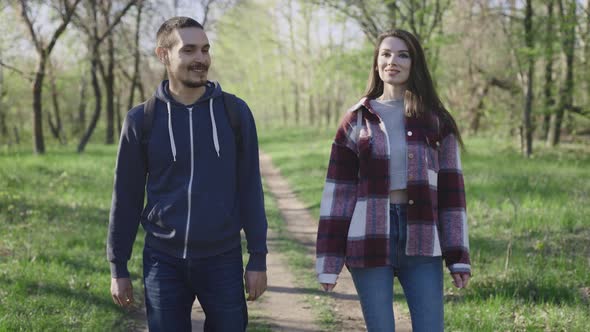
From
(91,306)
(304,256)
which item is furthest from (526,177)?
(91,306)

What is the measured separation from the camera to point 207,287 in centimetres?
295

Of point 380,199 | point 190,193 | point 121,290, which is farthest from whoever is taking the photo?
point 380,199

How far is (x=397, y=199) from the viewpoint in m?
3.30

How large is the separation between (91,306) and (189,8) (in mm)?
21462

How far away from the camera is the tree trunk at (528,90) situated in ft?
53.3

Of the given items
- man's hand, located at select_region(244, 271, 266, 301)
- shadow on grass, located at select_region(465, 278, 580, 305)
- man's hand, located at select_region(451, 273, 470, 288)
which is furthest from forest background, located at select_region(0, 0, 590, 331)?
man's hand, located at select_region(244, 271, 266, 301)

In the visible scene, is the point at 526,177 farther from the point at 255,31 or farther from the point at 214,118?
the point at 255,31

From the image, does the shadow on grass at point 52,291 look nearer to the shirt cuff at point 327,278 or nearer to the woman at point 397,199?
the shirt cuff at point 327,278

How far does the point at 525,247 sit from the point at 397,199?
5.06m

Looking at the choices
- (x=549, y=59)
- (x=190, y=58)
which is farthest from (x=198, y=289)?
(x=549, y=59)

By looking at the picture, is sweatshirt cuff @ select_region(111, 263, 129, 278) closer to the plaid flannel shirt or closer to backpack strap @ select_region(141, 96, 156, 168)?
backpack strap @ select_region(141, 96, 156, 168)

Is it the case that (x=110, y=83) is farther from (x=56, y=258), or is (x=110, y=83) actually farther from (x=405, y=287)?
(x=405, y=287)

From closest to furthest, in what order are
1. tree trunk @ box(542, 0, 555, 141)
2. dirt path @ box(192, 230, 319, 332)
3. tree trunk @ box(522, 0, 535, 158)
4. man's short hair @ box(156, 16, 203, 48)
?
man's short hair @ box(156, 16, 203, 48), dirt path @ box(192, 230, 319, 332), tree trunk @ box(542, 0, 555, 141), tree trunk @ box(522, 0, 535, 158)

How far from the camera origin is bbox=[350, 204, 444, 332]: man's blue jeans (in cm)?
318
